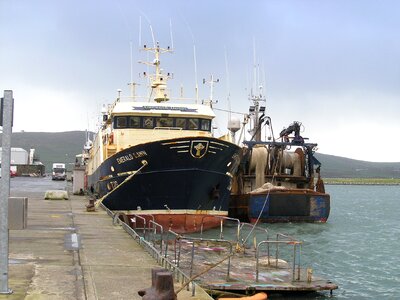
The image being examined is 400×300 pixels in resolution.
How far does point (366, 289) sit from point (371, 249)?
29.2 ft

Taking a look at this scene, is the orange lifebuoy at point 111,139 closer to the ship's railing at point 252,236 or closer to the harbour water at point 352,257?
the ship's railing at point 252,236

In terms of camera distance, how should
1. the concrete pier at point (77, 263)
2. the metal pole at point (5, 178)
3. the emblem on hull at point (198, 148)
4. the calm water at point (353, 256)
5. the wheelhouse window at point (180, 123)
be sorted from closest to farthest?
1. the metal pole at point (5, 178)
2. the concrete pier at point (77, 263)
3. the calm water at point (353, 256)
4. the emblem on hull at point (198, 148)
5. the wheelhouse window at point (180, 123)

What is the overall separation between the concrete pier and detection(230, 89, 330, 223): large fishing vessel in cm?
1503

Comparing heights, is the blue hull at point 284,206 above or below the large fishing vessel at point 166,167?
below

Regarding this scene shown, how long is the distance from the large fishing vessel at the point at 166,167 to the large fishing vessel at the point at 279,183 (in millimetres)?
7088

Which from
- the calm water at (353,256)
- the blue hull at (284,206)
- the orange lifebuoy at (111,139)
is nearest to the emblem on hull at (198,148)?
the calm water at (353,256)

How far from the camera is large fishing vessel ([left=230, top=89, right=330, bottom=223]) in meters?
31.1

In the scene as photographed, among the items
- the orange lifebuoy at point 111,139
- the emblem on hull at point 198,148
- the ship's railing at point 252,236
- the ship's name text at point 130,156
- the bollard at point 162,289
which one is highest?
the orange lifebuoy at point 111,139

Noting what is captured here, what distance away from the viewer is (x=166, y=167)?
21375 millimetres

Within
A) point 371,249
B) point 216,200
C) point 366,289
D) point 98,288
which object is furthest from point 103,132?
point 98,288

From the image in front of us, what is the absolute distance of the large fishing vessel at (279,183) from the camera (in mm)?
31109

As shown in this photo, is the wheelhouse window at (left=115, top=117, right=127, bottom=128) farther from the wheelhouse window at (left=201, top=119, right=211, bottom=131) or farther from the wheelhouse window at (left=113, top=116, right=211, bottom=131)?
the wheelhouse window at (left=201, top=119, right=211, bottom=131)

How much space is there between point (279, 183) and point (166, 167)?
48.6 feet

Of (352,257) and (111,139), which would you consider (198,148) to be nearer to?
(111,139)
